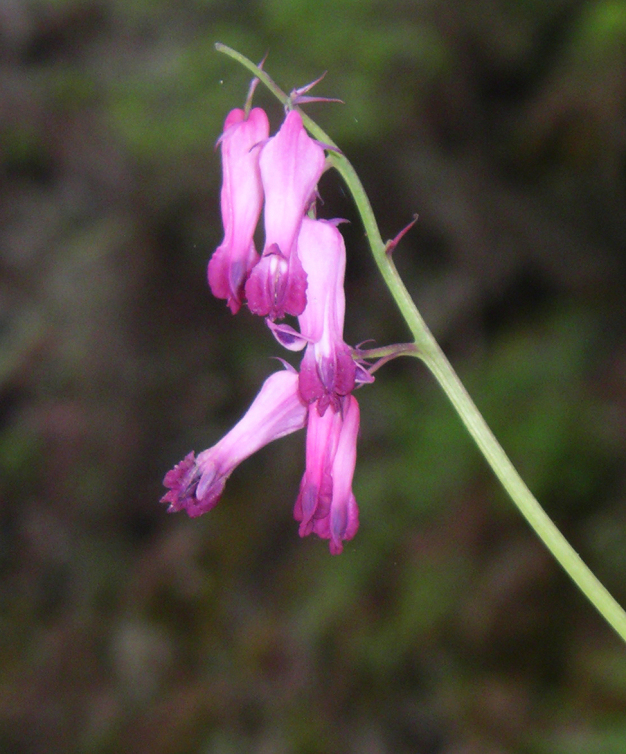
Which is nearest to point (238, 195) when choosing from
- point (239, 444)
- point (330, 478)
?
point (239, 444)

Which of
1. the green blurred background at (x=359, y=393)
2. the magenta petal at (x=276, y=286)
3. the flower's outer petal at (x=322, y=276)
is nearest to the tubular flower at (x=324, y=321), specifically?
the flower's outer petal at (x=322, y=276)

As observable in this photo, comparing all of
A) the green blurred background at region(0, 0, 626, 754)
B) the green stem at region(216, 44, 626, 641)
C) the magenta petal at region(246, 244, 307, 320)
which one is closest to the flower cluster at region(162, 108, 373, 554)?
the magenta petal at region(246, 244, 307, 320)

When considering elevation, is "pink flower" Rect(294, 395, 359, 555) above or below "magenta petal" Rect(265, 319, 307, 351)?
below

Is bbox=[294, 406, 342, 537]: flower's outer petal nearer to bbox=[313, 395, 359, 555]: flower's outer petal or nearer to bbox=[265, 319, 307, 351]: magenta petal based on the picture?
bbox=[313, 395, 359, 555]: flower's outer petal

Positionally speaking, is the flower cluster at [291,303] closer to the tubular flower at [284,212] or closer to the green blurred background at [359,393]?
the tubular flower at [284,212]

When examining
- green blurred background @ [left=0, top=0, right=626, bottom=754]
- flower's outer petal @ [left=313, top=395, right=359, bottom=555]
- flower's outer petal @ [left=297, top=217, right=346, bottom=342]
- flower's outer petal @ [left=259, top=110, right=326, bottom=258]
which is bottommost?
green blurred background @ [left=0, top=0, right=626, bottom=754]

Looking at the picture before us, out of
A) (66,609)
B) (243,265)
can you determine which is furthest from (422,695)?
(243,265)

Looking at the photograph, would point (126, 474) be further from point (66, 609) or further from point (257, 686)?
point (257, 686)
